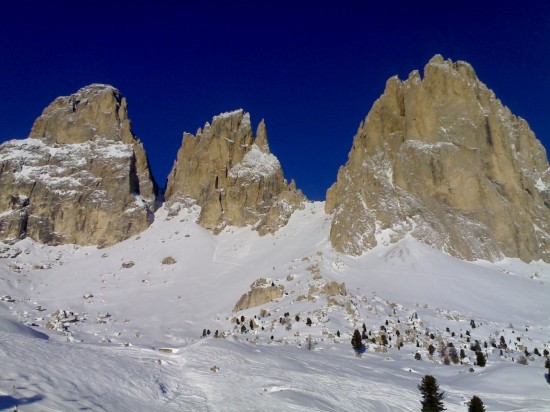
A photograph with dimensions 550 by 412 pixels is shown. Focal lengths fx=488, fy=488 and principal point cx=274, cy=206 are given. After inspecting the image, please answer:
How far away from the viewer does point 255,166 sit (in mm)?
116875

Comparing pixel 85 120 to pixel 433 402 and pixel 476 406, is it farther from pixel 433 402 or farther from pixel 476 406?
pixel 476 406

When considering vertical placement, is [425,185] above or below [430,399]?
above

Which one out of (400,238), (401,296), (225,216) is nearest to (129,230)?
(225,216)

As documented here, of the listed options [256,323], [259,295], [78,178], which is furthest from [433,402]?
[78,178]

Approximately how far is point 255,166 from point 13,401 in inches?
4127

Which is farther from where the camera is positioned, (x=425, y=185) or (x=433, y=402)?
(x=425, y=185)

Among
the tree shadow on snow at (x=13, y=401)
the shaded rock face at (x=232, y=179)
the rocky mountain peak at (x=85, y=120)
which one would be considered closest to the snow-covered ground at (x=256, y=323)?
the tree shadow on snow at (x=13, y=401)

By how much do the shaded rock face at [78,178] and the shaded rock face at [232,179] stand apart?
11.4 m

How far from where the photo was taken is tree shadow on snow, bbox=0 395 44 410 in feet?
41.8

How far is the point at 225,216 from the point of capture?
11119cm

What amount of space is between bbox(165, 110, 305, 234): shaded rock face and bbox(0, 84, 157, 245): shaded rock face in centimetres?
1141

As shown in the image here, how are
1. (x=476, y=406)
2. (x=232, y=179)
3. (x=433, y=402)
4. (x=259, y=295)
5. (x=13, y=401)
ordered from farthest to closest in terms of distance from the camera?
(x=232, y=179) → (x=259, y=295) → (x=433, y=402) → (x=476, y=406) → (x=13, y=401)

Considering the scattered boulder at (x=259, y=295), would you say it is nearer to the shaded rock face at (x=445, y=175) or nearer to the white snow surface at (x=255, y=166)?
the shaded rock face at (x=445, y=175)

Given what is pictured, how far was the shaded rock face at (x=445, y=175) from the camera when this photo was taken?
78.8 metres
